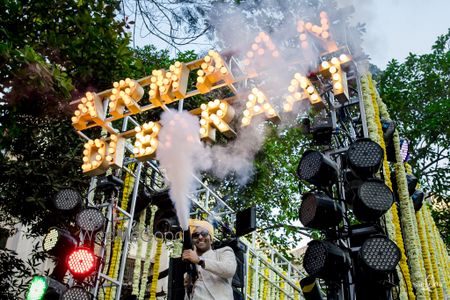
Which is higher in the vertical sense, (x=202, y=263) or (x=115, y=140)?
(x=115, y=140)

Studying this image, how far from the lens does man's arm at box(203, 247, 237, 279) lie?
11.8 ft

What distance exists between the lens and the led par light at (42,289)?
4664 mm

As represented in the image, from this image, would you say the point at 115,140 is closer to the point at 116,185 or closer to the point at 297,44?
the point at 116,185

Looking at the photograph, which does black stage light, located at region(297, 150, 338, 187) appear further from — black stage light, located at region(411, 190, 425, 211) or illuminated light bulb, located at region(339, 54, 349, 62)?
black stage light, located at region(411, 190, 425, 211)

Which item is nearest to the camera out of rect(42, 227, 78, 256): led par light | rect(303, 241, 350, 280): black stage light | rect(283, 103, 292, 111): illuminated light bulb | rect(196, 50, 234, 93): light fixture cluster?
rect(303, 241, 350, 280): black stage light

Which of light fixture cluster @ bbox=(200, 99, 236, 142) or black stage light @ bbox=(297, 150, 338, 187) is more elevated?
light fixture cluster @ bbox=(200, 99, 236, 142)

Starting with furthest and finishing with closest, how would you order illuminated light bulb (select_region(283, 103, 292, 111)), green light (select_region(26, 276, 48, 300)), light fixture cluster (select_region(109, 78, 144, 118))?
light fixture cluster (select_region(109, 78, 144, 118))
illuminated light bulb (select_region(283, 103, 292, 111))
green light (select_region(26, 276, 48, 300))

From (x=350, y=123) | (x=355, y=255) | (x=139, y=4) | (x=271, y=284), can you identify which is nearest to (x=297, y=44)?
(x=350, y=123)

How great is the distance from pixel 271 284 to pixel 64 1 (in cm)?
521

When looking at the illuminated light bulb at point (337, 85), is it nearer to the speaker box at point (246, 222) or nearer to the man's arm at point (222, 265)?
the man's arm at point (222, 265)

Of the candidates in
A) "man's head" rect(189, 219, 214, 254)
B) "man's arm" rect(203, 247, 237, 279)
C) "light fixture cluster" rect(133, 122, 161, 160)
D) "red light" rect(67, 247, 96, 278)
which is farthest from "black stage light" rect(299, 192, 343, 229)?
"red light" rect(67, 247, 96, 278)

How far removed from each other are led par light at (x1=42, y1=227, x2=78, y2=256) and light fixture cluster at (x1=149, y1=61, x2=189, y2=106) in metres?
1.88

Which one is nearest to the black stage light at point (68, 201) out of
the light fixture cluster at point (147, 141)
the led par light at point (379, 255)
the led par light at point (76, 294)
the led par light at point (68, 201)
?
the led par light at point (68, 201)

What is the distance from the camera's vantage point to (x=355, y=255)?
380 cm
